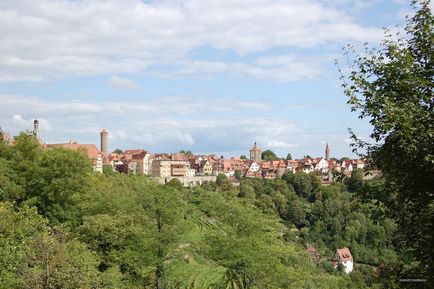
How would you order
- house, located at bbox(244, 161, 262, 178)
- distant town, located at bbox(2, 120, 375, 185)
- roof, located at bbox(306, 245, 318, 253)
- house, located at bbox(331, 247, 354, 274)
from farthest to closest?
house, located at bbox(244, 161, 262, 178)
distant town, located at bbox(2, 120, 375, 185)
house, located at bbox(331, 247, 354, 274)
roof, located at bbox(306, 245, 318, 253)

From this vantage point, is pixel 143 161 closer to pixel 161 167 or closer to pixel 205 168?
pixel 161 167

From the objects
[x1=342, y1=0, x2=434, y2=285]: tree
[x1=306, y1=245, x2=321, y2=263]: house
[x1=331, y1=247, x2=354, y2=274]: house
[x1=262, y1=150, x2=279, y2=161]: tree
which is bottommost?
[x1=331, y1=247, x2=354, y2=274]: house

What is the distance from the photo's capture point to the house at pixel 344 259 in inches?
3076

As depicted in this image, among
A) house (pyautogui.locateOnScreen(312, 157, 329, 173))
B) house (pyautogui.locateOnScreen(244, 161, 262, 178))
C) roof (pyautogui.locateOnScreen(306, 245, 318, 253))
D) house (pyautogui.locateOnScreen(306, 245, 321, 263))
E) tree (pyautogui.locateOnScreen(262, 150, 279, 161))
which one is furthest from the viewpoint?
tree (pyautogui.locateOnScreen(262, 150, 279, 161))

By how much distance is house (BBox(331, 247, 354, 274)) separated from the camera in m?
78.1

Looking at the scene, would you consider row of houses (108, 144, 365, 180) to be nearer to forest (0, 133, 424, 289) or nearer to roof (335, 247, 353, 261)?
roof (335, 247, 353, 261)

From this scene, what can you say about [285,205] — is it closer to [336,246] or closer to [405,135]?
[336,246]

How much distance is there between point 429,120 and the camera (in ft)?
21.9

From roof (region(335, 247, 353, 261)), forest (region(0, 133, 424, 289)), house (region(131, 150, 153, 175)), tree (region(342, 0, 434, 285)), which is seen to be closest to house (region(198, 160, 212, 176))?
house (region(131, 150, 153, 175))

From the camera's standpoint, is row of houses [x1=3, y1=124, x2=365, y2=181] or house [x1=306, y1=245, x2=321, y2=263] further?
row of houses [x1=3, y1=124, x2=365, y2=181]

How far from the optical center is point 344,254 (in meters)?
79.8

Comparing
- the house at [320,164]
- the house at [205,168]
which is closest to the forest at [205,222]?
the house at [205,168]

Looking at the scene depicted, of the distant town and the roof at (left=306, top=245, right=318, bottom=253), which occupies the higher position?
the distant town

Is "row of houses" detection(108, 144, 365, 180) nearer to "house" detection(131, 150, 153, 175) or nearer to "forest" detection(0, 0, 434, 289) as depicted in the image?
"house" detection(131, 150, 153, 175)
